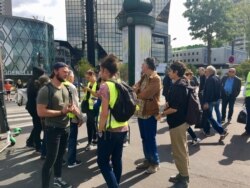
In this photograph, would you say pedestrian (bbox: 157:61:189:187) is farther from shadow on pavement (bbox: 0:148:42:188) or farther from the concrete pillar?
the concrete pillar

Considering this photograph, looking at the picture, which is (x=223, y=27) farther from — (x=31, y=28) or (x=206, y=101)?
(x=31, y=28)

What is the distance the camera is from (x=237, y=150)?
614 cm

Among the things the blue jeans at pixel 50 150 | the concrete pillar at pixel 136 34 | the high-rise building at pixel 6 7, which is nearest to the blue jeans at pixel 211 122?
the blue jeans at pixel 50 150

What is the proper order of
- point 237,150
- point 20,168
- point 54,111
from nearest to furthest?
point 54,111 < point 20,168 < point 237,150

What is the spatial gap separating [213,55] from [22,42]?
69.9 m

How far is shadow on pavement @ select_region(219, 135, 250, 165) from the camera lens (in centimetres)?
554

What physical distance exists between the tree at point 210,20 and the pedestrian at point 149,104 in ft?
104

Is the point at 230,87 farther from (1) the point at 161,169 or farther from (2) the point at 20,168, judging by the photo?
(2) the point at 20,168

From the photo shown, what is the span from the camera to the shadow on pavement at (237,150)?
218 inches

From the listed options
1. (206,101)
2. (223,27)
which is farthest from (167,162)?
(223,27)

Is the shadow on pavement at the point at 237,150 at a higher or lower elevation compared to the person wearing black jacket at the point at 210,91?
lower

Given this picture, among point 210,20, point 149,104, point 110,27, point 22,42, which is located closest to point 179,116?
point 149,104

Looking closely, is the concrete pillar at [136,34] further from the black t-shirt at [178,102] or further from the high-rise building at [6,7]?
the high-rise building at [6,7]

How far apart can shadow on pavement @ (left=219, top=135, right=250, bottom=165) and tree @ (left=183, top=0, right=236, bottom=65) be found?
1152 inches
